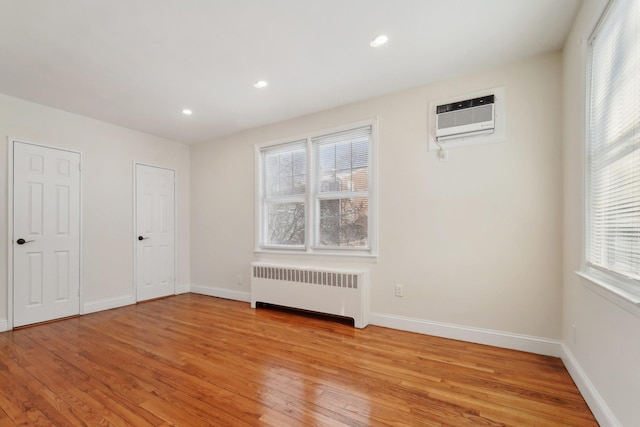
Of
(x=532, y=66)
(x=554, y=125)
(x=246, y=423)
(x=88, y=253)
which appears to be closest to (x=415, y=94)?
(x=532, y=66)

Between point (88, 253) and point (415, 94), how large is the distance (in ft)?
15.1

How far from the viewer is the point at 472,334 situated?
2795 millimetres

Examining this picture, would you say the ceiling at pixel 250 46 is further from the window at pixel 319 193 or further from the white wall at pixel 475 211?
the window at pixel 319 193

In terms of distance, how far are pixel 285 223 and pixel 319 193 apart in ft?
2.42

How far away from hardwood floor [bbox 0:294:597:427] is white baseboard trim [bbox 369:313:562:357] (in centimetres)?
8

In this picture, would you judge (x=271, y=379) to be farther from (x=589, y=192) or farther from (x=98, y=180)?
(x=98, y=180)

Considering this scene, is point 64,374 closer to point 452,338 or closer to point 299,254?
point 299,254

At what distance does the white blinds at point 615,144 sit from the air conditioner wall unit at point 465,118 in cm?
85

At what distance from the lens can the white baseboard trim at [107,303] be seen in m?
3.84

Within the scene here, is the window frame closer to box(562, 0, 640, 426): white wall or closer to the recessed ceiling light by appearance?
box(562, 0, 640, 426): white wall

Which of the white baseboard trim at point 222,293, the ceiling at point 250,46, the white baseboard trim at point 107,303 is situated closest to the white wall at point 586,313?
the ceiling at point 250,46

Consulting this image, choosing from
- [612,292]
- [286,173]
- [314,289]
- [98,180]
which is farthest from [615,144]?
[98,180]

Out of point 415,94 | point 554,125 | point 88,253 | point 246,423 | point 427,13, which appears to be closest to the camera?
point 246,423

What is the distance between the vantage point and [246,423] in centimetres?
166
